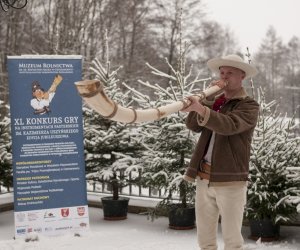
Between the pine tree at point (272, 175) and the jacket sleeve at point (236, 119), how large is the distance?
89.5 inches

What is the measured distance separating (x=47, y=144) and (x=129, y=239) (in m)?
1.56

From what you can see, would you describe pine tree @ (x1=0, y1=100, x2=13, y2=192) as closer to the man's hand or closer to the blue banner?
the blue banner

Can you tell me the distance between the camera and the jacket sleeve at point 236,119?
3164 mm

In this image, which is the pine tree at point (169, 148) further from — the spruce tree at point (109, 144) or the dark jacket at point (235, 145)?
the dark jacket at point (235, 145)

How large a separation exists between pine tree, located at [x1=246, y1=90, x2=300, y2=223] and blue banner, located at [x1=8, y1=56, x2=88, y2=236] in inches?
85.4

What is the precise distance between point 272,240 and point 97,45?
46.6 feet

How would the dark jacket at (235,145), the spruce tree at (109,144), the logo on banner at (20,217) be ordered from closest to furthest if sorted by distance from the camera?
the dark jacket at (235,145)
the logo on banner at (20,217)
the spruce tree at (109,144)

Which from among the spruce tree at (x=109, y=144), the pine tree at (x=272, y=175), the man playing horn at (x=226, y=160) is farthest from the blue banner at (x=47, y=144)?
the man playing horn at (x=226, y=160)

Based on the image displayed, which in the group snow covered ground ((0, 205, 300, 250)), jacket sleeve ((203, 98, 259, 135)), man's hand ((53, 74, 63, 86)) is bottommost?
snow covered ground ((0, 205, 300, 250))

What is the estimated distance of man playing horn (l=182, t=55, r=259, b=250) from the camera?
3.49m

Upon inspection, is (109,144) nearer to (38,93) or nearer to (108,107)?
(38,93)

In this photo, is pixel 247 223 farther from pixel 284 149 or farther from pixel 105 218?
pixel 105 218

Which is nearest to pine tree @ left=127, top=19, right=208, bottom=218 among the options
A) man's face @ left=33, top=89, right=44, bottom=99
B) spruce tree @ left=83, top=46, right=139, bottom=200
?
spruce tree @ left=83, top=46, right=139, bottom=200

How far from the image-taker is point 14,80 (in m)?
6.02
